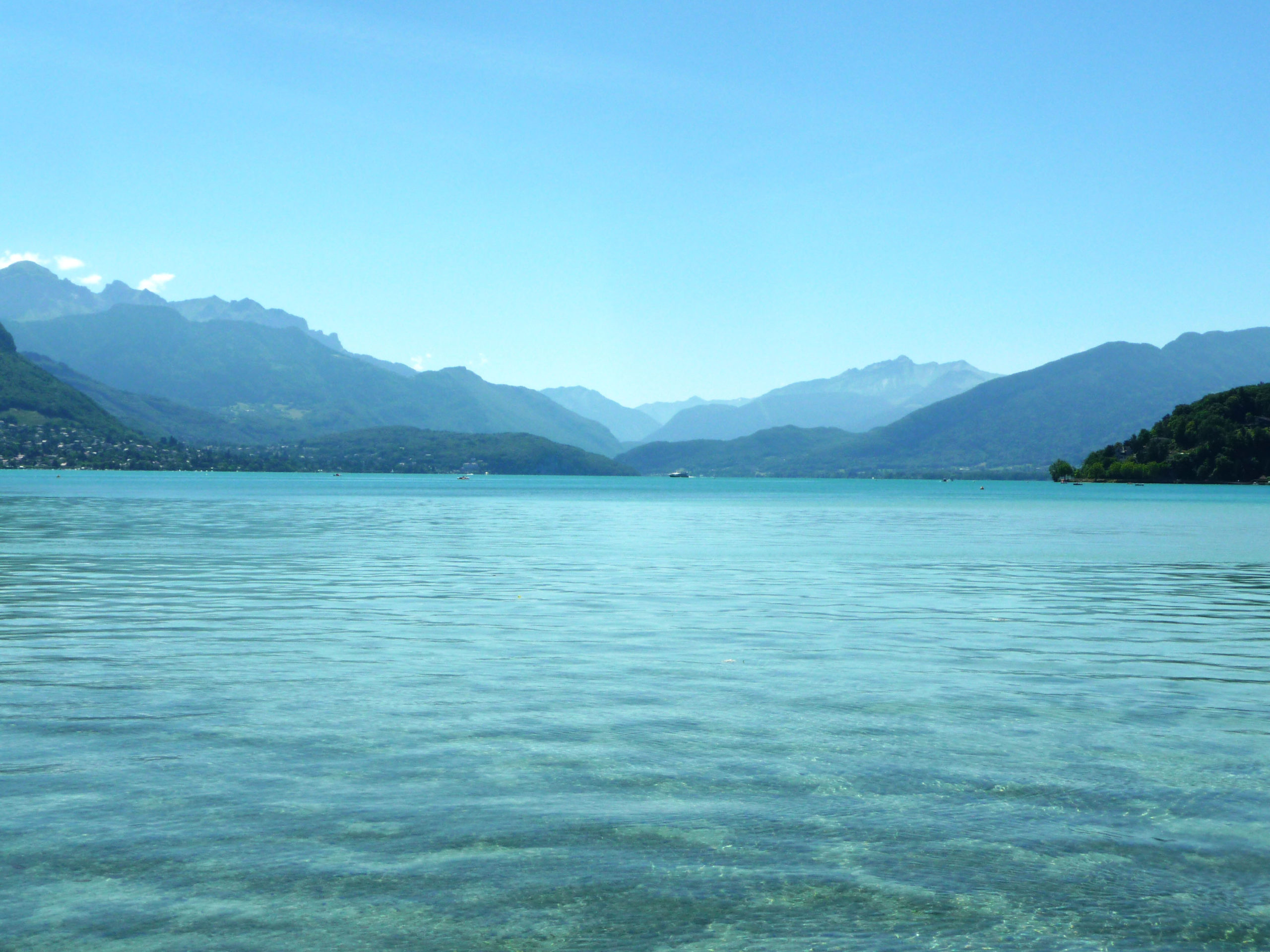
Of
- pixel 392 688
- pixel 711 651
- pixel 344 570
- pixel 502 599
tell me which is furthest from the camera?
pixel 344 570

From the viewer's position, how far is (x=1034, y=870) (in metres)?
11.1

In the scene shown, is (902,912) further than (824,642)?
No

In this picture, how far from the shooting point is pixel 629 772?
14.9 m

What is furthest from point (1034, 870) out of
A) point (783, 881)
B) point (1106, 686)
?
point (1106, 686)

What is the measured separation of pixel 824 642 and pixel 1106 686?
7684mm

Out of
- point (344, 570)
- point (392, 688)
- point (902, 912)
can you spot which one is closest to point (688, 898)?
point (902, 912)

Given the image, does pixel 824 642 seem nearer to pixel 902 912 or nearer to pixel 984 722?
pixel 984 722

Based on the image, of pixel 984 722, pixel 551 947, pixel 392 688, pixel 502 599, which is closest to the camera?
pixel 551 947

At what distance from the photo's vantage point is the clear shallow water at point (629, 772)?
32.6ft

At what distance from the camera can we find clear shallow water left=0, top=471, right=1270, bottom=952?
9.94 meters

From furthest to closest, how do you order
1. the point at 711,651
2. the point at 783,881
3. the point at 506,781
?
the point at 711,651, the point at 506,781, the point at 783,881

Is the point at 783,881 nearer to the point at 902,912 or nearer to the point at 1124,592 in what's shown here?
the point at 902,912

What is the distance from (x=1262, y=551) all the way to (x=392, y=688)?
62822 mm

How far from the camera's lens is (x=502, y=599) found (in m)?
37.8
